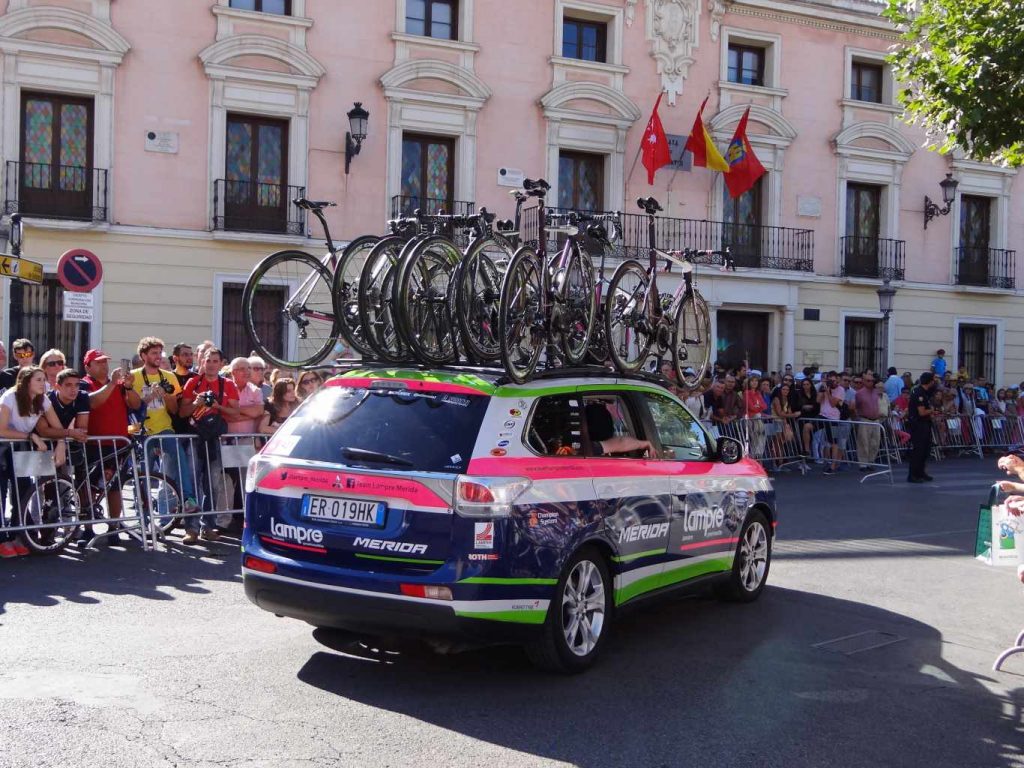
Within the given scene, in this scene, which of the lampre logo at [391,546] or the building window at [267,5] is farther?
the building window at [267,5]

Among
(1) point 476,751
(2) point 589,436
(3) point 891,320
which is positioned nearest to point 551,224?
(2) point 589,436

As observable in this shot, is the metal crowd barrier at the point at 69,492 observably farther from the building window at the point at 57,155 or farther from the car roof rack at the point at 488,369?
the building window at the point at 57,155

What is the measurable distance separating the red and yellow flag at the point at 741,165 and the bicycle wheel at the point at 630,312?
16902 mm

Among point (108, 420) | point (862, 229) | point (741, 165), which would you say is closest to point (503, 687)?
point (108, 420)

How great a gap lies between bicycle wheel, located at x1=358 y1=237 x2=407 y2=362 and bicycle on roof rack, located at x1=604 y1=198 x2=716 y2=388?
152cm

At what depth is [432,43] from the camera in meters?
23.2

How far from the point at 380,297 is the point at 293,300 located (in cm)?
87

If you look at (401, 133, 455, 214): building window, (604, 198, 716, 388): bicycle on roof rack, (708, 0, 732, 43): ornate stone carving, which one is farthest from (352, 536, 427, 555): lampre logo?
(708, 0, 732, 43): ornate stone carving

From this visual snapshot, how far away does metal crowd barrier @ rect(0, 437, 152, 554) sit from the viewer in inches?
384

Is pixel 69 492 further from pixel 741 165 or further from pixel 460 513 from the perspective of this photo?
pixel 741 165

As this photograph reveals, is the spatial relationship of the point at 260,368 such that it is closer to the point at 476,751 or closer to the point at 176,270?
the point at 476,751

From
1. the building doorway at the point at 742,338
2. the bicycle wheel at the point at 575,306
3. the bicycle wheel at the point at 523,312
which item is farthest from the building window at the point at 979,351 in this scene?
the bicycle wheel at the point at 523,312

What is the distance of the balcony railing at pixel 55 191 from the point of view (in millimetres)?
19922

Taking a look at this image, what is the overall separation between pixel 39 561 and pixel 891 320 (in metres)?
23.7
